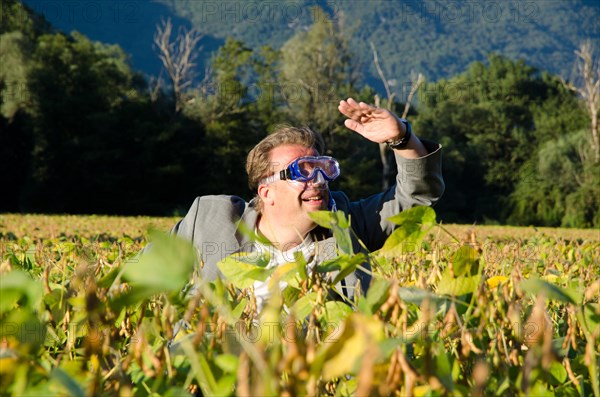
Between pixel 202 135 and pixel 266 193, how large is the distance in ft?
73.7

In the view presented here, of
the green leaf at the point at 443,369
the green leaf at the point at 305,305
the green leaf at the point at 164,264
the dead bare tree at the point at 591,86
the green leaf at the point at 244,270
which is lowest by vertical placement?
the dead bare tree at the point at 591,86

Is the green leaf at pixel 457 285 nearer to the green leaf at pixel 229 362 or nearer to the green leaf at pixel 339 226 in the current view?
the green leaf at pixel 339 226

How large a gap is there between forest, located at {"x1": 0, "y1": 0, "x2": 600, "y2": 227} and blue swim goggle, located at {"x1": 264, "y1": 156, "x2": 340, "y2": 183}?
20.4 meters

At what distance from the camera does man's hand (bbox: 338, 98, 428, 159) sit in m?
2.17

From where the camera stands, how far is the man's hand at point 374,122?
7.11 ft

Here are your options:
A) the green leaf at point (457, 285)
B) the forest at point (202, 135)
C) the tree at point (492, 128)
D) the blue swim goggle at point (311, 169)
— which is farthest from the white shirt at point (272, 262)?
the tree at point (492, 128)

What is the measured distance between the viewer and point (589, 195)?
23625 millimetres

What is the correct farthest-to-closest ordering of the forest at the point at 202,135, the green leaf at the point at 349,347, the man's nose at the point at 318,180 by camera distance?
the forest at the point at 202,135 < the man's nose at the point at 318,180 < the green leaf at the point at 349,347

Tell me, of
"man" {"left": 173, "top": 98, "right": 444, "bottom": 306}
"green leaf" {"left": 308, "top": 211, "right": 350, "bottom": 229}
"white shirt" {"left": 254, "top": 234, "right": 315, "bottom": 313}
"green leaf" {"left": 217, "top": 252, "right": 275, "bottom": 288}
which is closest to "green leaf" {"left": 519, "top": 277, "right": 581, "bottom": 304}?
"green leaf" {"left": 308, "top": 211, "right": 350, "bottom": 229}

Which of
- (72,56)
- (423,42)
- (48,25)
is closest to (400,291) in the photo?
(72,56)

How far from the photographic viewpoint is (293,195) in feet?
7.72

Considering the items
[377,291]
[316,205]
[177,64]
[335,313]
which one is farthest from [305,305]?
[177,64]

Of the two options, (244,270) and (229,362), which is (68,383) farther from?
(244,270)

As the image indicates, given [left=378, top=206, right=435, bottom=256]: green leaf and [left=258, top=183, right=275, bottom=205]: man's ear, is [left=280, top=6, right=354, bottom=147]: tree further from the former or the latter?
[left=378, top=206, right=435, bottom=256]: green leaf
